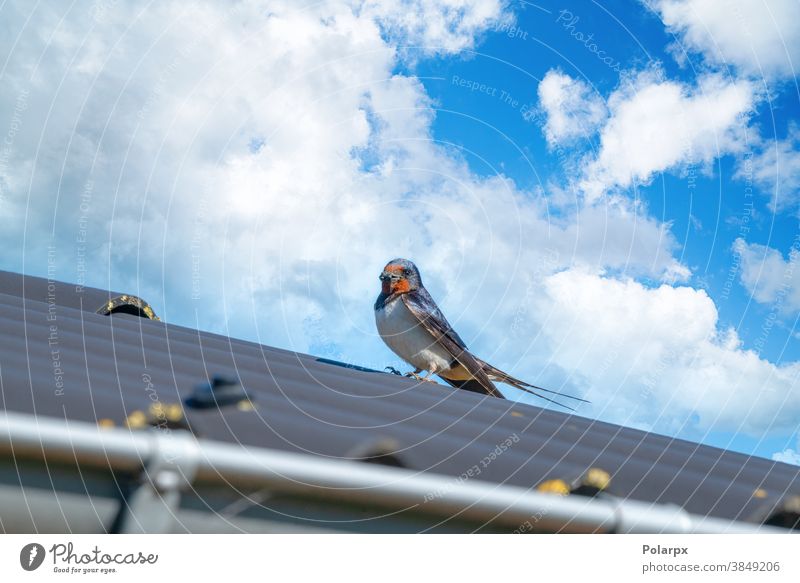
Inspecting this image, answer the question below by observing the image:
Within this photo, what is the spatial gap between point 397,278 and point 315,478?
2.89 metres

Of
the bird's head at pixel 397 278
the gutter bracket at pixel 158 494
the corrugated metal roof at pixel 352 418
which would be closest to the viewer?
the gutter bracket at pixel 158 494

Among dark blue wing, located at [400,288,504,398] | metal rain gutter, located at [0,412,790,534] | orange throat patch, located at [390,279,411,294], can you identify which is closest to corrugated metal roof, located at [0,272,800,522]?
metal rain gutter, located at [0,412,790,534]

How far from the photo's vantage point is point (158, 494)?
0.96 m

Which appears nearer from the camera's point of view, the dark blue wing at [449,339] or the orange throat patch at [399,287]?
the dark blue wing at [449,339]

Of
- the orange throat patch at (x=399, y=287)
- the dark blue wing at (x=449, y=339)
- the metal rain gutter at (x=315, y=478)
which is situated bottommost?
the metal rain gutter at (x=315, y=478)

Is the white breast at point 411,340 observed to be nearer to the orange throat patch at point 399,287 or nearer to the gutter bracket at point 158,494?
the orange throat patch at point 399,287

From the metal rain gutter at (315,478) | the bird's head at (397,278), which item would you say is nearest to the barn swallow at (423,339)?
the bird's head at (397,278)

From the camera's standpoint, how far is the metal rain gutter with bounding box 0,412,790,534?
37.6 inches

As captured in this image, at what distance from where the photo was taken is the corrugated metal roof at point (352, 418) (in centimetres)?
115

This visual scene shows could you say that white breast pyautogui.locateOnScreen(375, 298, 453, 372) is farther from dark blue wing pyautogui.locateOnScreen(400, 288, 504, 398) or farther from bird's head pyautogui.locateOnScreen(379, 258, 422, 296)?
bird's head pyautogui.locateOnScreen(379, 258, 422, 296)

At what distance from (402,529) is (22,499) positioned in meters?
0.55

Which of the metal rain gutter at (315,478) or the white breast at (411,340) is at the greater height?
the white breast at (411,340)

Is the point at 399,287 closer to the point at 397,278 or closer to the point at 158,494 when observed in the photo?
the point at 397,278
